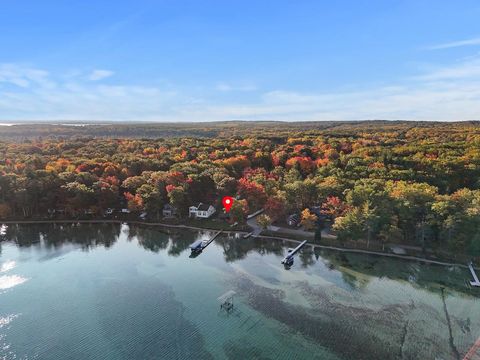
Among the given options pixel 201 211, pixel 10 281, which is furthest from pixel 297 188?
pixel 10 281

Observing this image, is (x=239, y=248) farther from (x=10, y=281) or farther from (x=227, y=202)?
(x=10, y=281)

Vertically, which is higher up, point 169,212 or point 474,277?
point 169,212

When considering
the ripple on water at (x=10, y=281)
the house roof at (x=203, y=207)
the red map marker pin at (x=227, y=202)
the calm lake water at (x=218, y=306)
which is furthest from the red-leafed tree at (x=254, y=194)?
the ripple on water at (x=10, y=281)

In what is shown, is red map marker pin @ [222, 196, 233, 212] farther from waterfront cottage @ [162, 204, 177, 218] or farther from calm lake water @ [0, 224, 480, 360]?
calm lake water @ [0, 224, 480, 360]

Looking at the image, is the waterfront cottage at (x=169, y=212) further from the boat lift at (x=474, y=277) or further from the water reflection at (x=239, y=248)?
the boat lift at (x=474, y=277)

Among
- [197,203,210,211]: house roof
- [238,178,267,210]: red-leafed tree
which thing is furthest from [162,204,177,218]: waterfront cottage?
[238,178,267,210]: red-leafed tree
